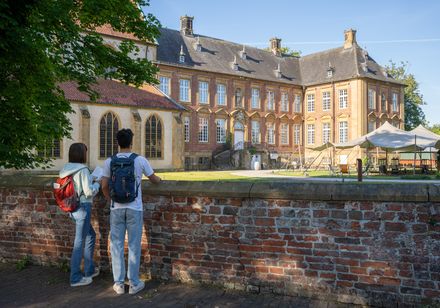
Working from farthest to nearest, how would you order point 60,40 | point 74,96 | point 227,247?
point 74,96, point 60,40, point 227,247

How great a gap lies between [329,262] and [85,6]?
736cm

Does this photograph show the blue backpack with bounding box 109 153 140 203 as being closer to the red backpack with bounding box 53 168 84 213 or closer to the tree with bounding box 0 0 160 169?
the red backpack with bounding box 53 168 84 213

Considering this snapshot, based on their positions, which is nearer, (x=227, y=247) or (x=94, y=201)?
(x=227, y=247)

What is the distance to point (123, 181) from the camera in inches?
188

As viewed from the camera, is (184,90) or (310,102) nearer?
(184,90)

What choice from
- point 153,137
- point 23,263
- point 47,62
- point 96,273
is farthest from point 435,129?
point 23,263

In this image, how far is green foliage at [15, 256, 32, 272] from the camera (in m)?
6.10

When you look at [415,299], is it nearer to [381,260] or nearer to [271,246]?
[381,260]

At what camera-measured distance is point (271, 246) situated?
4887mm

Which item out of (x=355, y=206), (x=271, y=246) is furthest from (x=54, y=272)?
(x=355, y=206)

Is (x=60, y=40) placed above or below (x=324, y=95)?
below

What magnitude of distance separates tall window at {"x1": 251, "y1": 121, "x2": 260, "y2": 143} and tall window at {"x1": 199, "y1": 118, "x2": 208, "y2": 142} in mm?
6015

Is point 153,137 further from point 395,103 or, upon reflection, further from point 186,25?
point 395,103

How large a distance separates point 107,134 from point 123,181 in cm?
2816
